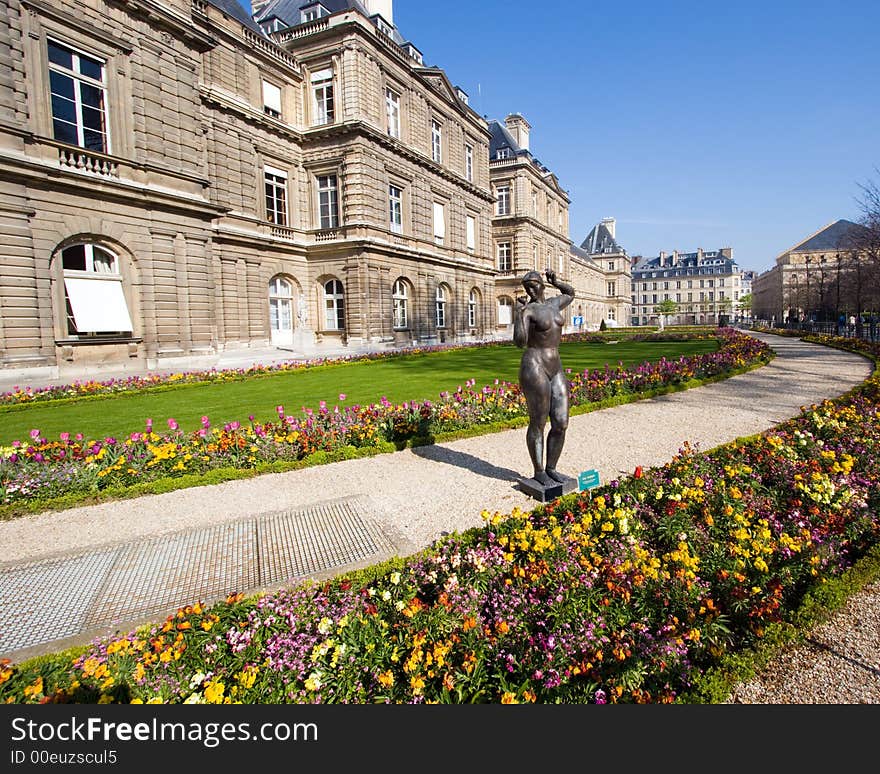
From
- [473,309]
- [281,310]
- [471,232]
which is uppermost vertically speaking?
[471,232]

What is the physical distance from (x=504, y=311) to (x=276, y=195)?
26978 mm

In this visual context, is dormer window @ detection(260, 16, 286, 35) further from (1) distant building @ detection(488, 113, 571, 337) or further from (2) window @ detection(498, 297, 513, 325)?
(2) window @ detection(498, 297, 513, 325)

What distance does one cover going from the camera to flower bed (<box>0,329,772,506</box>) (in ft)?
20.4

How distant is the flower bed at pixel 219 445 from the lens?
6.21 meters

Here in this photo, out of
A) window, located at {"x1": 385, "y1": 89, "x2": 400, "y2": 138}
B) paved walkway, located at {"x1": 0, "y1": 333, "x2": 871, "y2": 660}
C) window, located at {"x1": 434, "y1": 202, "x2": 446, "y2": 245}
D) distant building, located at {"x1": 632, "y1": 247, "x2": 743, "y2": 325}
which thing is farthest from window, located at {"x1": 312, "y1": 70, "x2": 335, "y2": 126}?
distant building, located at {"x1": 632, "y1": 247, "x2": 743, "y2": 325}

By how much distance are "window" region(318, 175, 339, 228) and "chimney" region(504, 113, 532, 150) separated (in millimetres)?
34636

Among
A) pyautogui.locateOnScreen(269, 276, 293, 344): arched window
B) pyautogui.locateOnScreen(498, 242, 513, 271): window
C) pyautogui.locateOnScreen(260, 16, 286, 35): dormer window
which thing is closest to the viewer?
pyautogui.locateOnScreen(269, 276, 293, 344): arched window

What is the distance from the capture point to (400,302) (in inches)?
1181

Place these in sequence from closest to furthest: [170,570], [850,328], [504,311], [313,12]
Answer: [170,570] → [313,12] → [850,328] → [504,311]

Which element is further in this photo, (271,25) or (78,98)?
(271,25)

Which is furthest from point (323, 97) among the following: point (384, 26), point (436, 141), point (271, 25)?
point (436, 141)

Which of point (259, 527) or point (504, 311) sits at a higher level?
point (504, 311)

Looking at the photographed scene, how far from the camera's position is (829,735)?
90.5 inches

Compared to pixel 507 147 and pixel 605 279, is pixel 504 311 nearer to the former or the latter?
pixel 507 147
